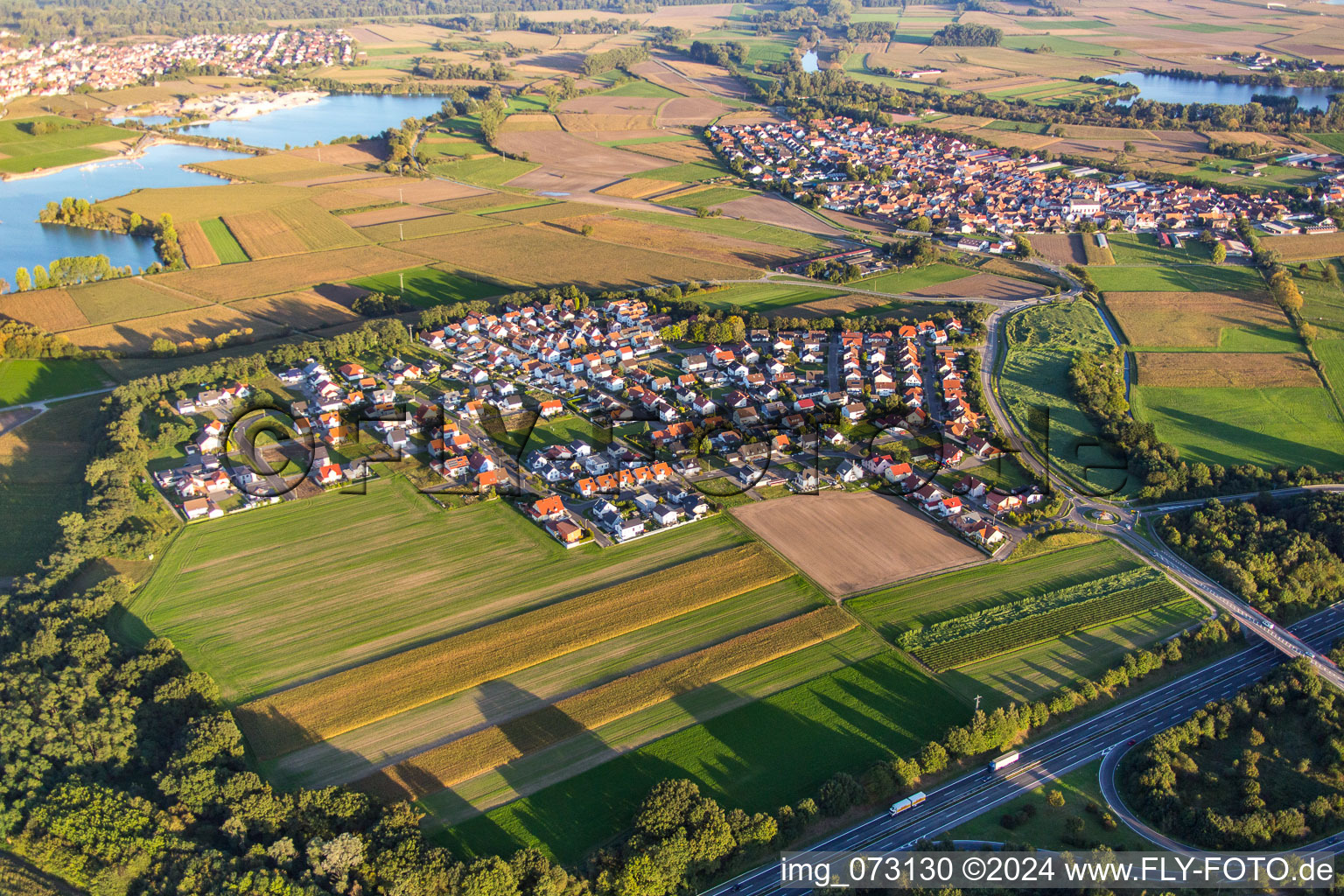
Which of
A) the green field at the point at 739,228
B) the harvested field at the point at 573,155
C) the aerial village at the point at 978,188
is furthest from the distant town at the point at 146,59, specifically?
the green field at the point at 739,228

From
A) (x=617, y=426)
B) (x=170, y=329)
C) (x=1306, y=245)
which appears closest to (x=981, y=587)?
(x=617, y=426)

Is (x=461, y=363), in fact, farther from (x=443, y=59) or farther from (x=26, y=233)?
(x=443, y=59)

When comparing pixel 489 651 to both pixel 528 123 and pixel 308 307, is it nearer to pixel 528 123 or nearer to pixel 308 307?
pixel 308 307

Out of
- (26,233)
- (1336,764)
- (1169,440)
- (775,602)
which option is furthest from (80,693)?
(26,233)

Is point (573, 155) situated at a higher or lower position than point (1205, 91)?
lower

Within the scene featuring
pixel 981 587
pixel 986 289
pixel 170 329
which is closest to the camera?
pixel 981 587

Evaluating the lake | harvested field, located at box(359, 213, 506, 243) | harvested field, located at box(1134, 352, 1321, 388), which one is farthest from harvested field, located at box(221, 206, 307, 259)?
the lake

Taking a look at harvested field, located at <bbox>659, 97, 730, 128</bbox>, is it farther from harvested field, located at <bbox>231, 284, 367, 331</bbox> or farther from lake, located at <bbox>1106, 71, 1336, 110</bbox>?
harvested field, located at <bbox>231, 284, 367, 331</bbox>
